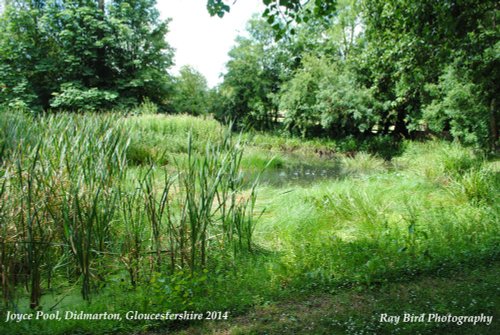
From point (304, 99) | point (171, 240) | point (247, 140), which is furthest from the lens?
point (304, 99)

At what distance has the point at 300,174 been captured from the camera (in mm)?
11070

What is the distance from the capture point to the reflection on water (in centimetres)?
921

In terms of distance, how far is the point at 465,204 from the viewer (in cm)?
511

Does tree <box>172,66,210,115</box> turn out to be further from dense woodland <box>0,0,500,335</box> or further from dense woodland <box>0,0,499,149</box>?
dense woodland <box>0,0,500,335</box>

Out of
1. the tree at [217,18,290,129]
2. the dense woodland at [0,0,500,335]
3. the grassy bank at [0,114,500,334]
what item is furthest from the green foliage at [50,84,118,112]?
the grassy bank at [0,114,500,334]

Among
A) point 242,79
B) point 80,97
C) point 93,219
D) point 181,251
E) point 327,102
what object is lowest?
point 181,251

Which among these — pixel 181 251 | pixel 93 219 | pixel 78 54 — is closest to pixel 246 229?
pixel 181 251

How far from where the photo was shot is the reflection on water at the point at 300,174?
921 centimetres

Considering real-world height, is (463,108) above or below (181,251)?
above

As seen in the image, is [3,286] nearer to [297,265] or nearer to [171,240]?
[171,240]

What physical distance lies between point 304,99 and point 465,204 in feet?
51.1

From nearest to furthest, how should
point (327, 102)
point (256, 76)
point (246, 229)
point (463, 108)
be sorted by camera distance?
1. point (246, 229)
2. point (463, 108)
3. point (327, 102)
4. point (256, 76)

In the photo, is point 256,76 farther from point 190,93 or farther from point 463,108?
point 463,108

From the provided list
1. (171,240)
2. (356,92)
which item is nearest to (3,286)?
(171,240)
